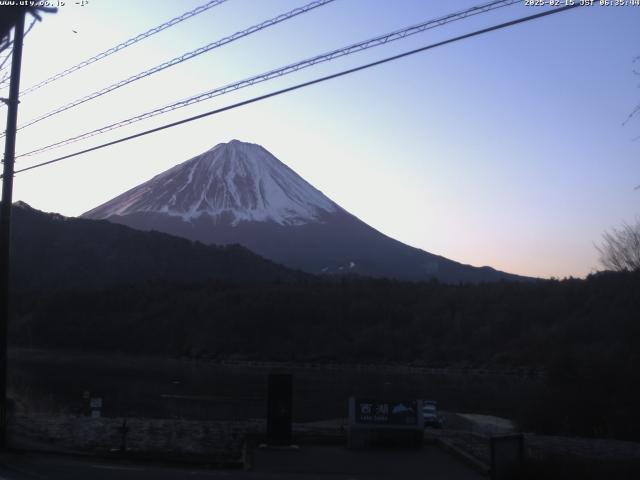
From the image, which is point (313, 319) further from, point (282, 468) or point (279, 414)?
point (282, 468)

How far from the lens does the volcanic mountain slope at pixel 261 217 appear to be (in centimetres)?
16650

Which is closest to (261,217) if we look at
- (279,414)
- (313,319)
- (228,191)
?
(228,191)

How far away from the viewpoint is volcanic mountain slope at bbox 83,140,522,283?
166 meters

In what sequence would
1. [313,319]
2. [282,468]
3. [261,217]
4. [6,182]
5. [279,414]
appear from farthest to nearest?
[261,217] → [313,319] → [279,414] → [6,182] → [282,468]

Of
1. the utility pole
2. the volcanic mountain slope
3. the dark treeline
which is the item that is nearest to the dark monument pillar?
the utility pole

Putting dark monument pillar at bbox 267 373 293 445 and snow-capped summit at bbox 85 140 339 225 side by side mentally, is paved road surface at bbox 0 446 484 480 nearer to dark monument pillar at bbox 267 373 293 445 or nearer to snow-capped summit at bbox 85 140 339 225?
dark monument pillar at bbox 267 373 293 445

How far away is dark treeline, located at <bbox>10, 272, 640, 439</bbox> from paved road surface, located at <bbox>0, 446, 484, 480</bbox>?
58734 mm

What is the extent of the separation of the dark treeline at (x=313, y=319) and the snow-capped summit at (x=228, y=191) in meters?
60.3

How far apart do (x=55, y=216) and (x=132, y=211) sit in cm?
3581

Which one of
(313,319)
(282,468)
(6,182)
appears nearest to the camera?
(282,468)

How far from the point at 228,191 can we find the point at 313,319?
78.1 meters

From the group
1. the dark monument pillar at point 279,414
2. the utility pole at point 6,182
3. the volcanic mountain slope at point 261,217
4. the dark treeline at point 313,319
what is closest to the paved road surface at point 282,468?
the dark monument pillar at point 279,414

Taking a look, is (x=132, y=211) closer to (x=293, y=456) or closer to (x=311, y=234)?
(x=311, y=234)

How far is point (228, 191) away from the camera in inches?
6964
